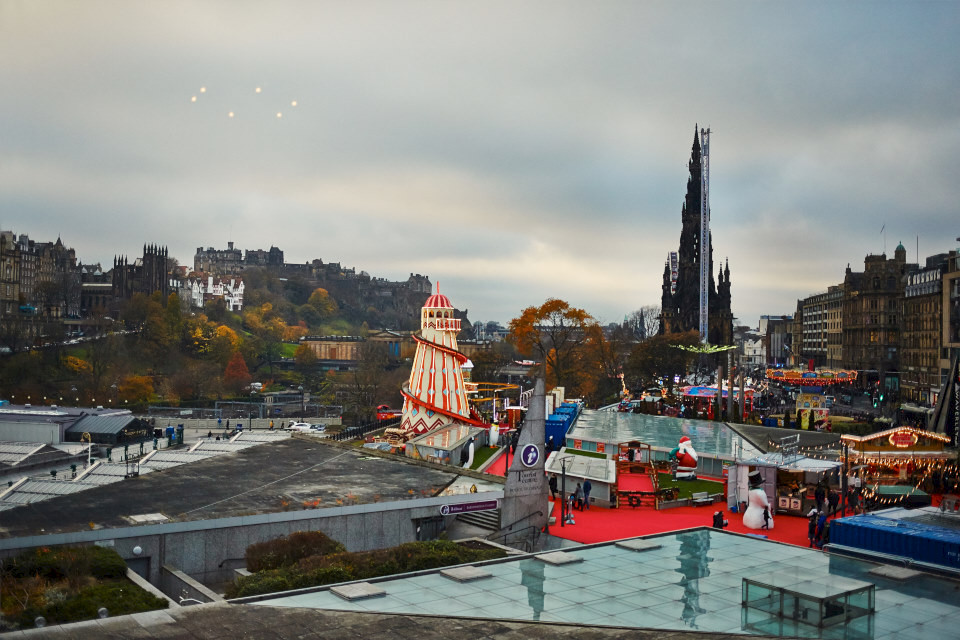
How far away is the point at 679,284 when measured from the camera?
116 m

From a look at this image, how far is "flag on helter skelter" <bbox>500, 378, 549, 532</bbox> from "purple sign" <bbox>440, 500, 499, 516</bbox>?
2.07 ft

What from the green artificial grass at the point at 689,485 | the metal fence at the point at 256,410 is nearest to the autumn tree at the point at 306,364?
the metal fence at the point at 256,410

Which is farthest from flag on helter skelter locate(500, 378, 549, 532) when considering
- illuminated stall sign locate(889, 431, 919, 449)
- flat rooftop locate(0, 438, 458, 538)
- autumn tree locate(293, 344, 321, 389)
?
autumn tree locate(293, 344, 321, 389)

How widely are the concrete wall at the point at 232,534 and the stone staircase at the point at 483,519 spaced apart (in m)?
0.90

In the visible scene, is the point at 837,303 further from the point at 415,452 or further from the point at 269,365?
the point at 415,452

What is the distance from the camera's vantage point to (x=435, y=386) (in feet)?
161

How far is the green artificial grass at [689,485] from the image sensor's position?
3662cm

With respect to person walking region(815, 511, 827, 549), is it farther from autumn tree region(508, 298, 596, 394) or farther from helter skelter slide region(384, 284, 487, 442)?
autumn tree region(508, 298, 596, 394)

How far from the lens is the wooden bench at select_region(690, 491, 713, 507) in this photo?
34219 mm

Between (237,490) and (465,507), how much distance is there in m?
8.43

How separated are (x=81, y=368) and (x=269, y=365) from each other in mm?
51176

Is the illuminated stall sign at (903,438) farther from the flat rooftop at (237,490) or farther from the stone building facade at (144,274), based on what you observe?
the stone building facade at (144,274)

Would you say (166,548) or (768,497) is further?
(768,497)

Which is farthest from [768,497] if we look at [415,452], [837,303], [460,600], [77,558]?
[837,303]
